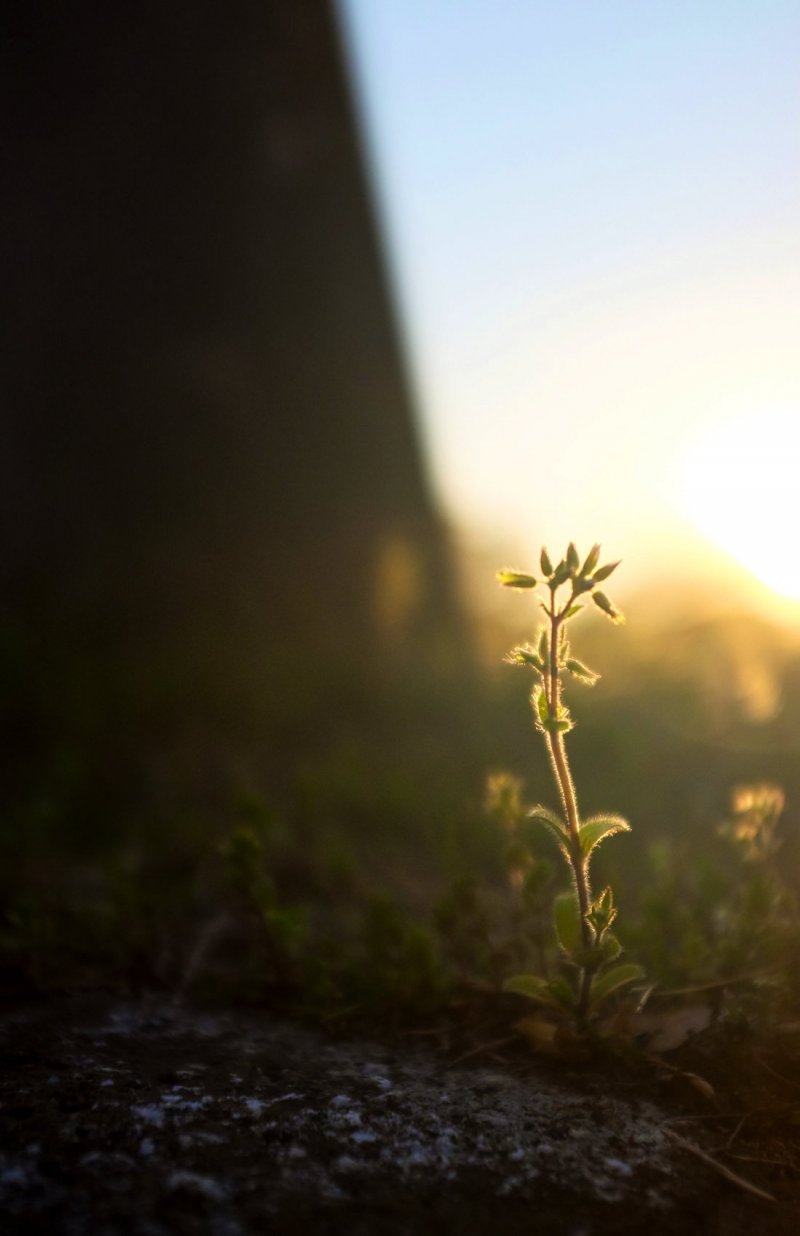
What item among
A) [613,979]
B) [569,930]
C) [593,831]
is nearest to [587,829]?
[593,831]

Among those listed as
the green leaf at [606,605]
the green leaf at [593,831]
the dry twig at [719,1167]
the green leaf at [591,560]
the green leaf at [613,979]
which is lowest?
the dry twig at [719,1167]

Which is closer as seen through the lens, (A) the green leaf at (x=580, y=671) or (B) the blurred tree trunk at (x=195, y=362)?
(A) the green leaf at (x=580, y=671)

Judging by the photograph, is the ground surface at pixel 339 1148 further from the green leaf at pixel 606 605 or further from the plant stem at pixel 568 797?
the green leaf at pixel 606 605

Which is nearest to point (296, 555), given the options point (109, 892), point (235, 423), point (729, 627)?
point (235, 423)

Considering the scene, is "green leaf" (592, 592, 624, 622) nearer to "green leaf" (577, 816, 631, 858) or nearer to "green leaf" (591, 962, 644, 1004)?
"green leaf" (577, 816, 631, 858)

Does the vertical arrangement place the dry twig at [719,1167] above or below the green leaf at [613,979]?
below

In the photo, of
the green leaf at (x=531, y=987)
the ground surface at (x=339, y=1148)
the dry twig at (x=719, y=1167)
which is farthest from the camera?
the green leaf at (x=531, y=987)

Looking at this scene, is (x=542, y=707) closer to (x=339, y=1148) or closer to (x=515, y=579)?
(x=515, y=579)

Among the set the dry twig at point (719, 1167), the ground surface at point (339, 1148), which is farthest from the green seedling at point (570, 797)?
the dry twig at point (719, 1167)
